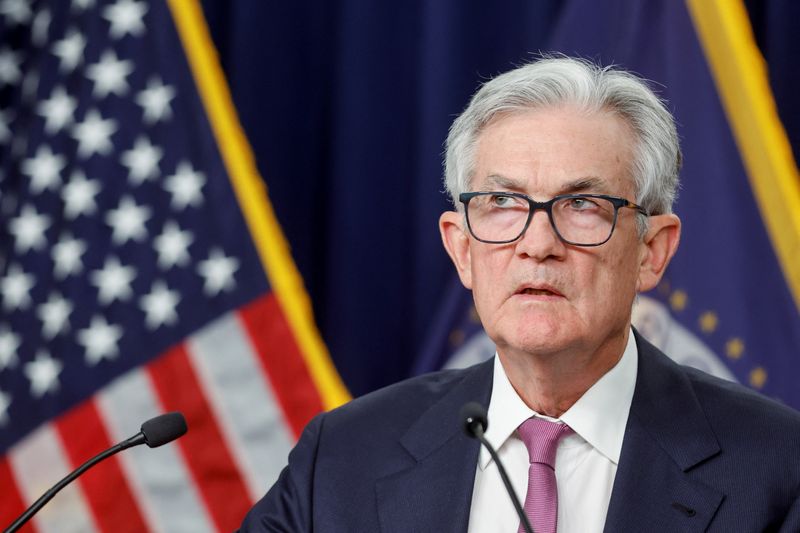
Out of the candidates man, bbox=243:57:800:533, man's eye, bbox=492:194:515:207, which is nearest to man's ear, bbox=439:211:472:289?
man, bbox=243:57:800:533

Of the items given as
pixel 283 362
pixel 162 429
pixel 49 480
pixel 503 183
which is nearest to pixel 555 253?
pixel 503 183

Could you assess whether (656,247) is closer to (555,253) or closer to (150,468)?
(555,253)

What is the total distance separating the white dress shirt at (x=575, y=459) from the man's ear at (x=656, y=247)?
14 centimetres

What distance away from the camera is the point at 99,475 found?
2.81 meters

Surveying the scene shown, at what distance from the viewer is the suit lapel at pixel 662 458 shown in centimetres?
167

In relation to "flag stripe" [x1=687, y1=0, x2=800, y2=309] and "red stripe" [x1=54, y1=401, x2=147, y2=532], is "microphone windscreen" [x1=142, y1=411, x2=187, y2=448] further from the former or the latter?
"flag stripe" [x1=687, y1=0, x2=800, y2=309]

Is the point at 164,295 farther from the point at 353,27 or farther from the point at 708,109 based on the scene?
the point at 708,109

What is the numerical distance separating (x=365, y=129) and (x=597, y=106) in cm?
167

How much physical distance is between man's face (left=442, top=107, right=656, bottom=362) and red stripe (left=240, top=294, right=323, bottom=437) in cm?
119

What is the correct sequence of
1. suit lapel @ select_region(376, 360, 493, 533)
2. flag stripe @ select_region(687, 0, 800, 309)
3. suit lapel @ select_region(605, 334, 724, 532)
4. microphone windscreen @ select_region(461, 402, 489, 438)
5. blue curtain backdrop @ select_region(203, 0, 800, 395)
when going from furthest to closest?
blue curtain backdrop @ select_region(203, 0, 800, 395), flag stripe @ select_region(687, 0, 800, 309), suit lapel @ select_region(376, 360, 493, 533), suit lapel @ select_region(605, 334, 724, 532), microphone windscreen @ select_region(461, 402, 489, 438)

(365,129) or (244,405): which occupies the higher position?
(365,129)

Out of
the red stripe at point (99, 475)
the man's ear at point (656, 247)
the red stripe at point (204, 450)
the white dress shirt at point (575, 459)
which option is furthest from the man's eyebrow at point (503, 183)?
the red stripe at point (99, 475)

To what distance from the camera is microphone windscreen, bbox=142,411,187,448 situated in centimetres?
154

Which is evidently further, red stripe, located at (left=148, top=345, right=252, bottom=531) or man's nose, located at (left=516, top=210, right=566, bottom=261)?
red stripe, located at (left=148, top=345, right=252, bottom=531)
